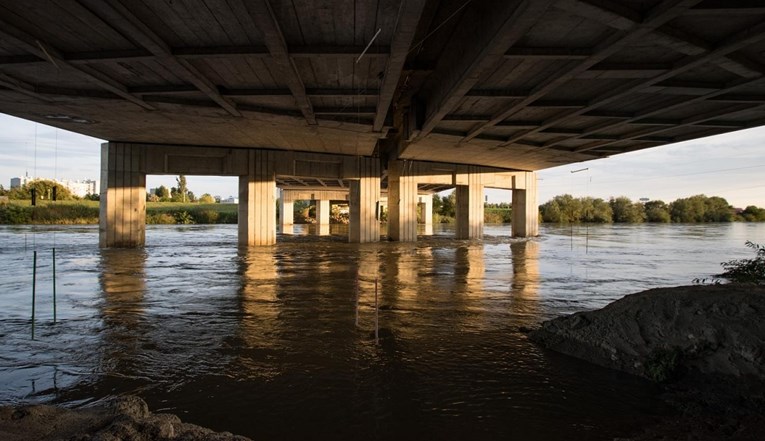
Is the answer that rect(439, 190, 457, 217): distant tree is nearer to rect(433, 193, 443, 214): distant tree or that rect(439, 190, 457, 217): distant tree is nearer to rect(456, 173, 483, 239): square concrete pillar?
rect(433, 193, 443, 214): distant tree

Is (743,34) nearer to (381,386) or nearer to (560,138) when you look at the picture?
(381,386)

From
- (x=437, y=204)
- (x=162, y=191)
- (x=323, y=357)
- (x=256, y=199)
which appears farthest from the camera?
(x=162, y=191)

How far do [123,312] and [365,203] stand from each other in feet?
62.4

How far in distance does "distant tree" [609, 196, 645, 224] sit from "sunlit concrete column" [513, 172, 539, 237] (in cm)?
5836

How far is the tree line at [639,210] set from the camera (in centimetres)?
8312

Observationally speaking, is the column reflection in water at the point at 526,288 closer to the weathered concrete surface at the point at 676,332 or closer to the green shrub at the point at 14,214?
the weathered concrete surface at the point at 676,332

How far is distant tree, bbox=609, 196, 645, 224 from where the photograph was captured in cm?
8481

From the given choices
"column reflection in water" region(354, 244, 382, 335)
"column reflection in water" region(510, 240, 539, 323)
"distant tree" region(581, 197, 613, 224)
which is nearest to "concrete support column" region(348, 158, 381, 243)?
"column reflection in water" region(354, 244, 382, 335)

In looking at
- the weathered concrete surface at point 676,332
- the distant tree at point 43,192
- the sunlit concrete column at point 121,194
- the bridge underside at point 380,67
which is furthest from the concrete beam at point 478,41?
the distant tree at point 43,192

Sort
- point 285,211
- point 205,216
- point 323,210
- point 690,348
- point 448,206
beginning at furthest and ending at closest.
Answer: point 448,206, point 205,216, point 323,210, point 285,211, point 690,348

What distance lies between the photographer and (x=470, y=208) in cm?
3269

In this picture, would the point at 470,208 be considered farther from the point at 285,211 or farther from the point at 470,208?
the point at 285,211

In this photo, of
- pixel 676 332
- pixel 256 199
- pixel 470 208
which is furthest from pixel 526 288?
pixel 470 208

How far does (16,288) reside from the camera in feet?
38.3
